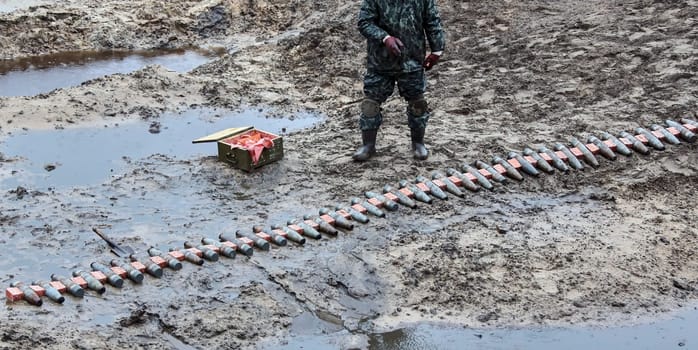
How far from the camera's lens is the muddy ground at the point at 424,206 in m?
5.27

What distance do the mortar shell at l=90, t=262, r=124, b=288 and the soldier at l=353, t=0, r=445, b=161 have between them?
3.07 meters

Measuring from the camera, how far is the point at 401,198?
6.91 metres

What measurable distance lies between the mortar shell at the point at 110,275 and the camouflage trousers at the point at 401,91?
3063 millimetres

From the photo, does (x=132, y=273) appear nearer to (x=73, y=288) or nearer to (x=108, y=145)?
(x=73, y=288)

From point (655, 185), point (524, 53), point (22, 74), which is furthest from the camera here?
point (22, 74)

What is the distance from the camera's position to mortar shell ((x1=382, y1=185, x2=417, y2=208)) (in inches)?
270

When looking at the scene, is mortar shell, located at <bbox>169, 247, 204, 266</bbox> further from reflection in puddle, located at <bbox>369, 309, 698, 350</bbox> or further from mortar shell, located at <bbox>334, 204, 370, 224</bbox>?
reflection in puddle, located at <bbox>369, 309, 698, 350</bbox>

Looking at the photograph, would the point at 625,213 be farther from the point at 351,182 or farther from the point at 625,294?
the point at 351,182

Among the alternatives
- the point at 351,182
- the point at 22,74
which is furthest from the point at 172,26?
the point at 351,182

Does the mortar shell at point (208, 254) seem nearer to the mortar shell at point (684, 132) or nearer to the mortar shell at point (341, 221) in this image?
the mortar shell at point (341, 221)

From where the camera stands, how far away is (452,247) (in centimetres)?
608

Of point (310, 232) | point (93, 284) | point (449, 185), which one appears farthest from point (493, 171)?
point (93, 284)

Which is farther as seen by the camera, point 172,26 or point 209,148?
point 172,26

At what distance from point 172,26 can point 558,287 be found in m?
10.6
